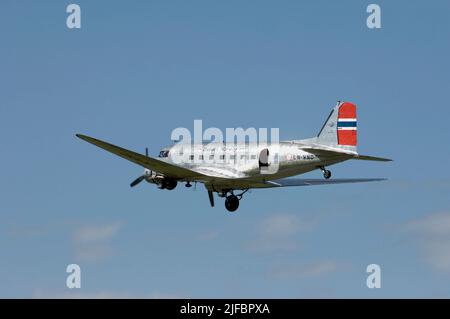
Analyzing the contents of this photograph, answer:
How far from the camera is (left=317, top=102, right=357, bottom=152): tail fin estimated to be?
6512 cm

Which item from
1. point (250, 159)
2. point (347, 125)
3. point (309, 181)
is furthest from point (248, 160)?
point (309, 181)

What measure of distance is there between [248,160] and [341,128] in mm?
6103

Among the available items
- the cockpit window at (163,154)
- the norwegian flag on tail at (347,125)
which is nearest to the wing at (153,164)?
the cockpit window at (163,154)

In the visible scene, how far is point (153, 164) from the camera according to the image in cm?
6669

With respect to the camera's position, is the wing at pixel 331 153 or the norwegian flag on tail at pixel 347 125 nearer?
the wing at pixel 331 153

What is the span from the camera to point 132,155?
215ft

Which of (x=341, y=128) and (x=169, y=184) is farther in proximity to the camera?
(x=169, y=184)

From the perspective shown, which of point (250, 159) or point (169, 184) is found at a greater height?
point (250, 159)

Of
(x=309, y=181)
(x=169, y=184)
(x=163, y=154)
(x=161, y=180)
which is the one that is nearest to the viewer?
(x=169, y=184)

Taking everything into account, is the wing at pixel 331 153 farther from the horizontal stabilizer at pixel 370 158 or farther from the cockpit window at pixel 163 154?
the cockpit window at pixel 163 154

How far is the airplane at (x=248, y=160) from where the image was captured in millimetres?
64875

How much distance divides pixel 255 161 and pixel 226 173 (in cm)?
225

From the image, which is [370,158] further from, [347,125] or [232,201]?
[232,201]
